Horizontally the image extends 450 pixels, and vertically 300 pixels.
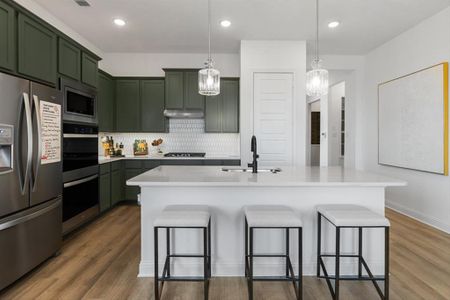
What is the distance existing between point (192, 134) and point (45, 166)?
3212 mm

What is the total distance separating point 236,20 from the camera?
405 centimetres

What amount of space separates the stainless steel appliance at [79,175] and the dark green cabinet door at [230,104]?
2353 millimetres

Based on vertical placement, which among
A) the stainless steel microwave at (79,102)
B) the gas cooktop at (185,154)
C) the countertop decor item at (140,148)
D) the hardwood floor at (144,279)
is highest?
the stainless steel microwave at (79,102)

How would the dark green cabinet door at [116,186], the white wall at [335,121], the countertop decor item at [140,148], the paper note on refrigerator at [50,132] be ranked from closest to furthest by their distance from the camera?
the paper note on refrigerator at [50,132] → the dark green cabinet door at [116,186] → the countertop decor item at [140,148] → the white wall at [335,121]

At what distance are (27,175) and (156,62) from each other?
12.5ft

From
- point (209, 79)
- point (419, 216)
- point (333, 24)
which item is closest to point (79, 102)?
point (209, 79)

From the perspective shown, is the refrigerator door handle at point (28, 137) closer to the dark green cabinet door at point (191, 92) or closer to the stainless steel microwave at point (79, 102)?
the stainless steel microwave at point (79, 102)

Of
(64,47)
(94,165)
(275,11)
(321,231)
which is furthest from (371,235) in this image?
(64,47)

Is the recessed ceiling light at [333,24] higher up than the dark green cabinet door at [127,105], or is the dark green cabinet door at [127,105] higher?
the recessed ceiling light at [333,24]

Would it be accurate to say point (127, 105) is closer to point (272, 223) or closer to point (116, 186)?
point (116, 186)

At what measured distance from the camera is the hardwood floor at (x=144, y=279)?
7.39ft

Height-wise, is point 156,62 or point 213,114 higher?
point 156,62

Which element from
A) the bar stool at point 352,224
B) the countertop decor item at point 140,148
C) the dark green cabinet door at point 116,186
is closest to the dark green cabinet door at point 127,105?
the countertop decor item at point 140,148

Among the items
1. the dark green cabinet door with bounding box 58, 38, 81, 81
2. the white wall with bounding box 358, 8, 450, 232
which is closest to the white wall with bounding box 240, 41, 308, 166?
the white wall with bounding box 358, 8, 450, 232
